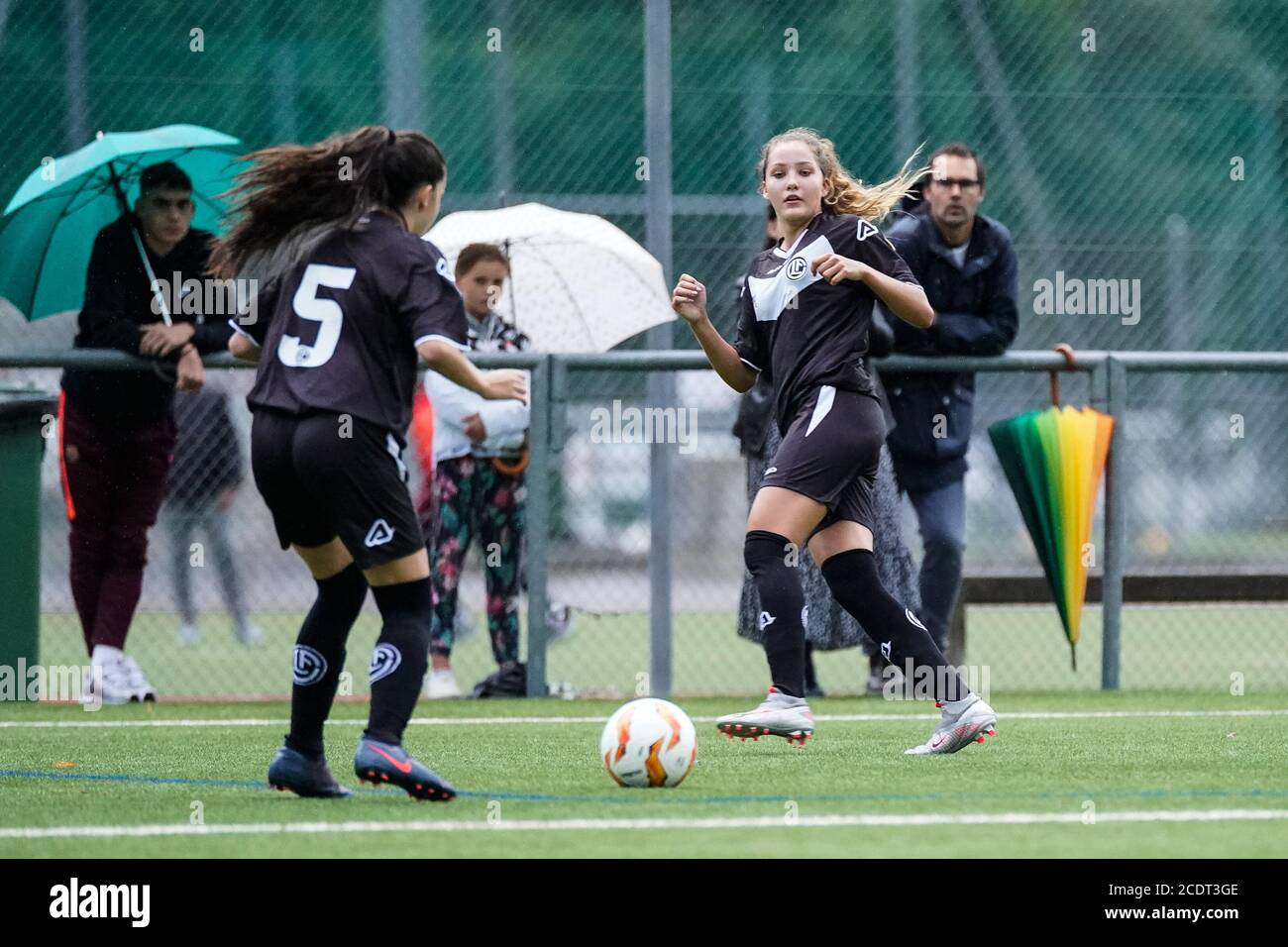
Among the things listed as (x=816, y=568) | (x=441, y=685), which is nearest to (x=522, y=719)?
(x=441, y=685)

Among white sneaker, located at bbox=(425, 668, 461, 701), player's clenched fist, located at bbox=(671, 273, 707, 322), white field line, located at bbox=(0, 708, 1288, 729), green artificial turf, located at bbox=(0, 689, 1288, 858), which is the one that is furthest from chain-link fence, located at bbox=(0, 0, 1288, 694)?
player's clenched fist, located at bbox=(671, 273, 707, 322)

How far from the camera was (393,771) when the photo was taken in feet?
15.8

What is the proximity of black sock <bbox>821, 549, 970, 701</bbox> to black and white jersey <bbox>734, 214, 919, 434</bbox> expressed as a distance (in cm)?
49

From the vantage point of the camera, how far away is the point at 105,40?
9.38 meters

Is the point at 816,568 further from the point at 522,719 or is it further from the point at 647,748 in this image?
the point at 647,748

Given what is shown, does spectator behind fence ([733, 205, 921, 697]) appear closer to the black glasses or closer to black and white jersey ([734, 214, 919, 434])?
the black glasses

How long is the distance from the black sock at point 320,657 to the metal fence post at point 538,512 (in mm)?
3377

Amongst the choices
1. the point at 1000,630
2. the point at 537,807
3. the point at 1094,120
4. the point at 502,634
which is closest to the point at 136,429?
the point at 502,634

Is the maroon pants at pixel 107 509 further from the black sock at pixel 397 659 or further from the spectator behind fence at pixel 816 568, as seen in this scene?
the black sock at pixel 397 659

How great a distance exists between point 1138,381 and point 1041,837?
8.57m

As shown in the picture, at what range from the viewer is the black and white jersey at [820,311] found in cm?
605

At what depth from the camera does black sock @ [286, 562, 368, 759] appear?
16.7 feet
